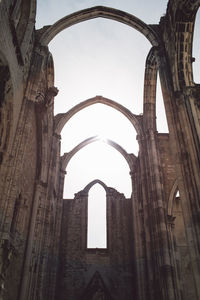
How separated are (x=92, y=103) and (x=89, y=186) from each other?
487cm

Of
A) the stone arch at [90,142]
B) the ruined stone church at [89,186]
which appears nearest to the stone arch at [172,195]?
the ruined stone church at [89,186]

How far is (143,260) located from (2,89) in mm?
8310

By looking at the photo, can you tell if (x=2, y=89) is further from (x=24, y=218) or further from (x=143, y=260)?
(x=143, y=260)

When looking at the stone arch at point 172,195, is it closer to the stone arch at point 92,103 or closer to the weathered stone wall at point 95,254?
the stone arch at point 92,103

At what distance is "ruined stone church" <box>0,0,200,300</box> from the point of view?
16.5ft

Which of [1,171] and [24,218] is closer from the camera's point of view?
[1,171]

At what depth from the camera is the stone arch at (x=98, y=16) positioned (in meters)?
7.96

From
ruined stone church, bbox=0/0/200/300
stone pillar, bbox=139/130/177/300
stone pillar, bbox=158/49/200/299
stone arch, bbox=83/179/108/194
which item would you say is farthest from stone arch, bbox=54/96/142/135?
stone pillar, bbox=158/49/200/299

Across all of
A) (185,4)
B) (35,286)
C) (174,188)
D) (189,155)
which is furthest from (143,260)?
(185,4)

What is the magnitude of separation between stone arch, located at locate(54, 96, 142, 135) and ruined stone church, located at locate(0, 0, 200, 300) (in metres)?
0.05

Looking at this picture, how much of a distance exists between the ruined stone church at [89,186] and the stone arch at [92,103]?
0.16 ft

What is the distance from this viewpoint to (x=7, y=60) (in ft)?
15.8

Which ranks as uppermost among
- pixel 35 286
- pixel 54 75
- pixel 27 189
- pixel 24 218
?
pixel 54 75

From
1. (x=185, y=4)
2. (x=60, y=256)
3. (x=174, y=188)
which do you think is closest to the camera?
(x=185, y=4)
